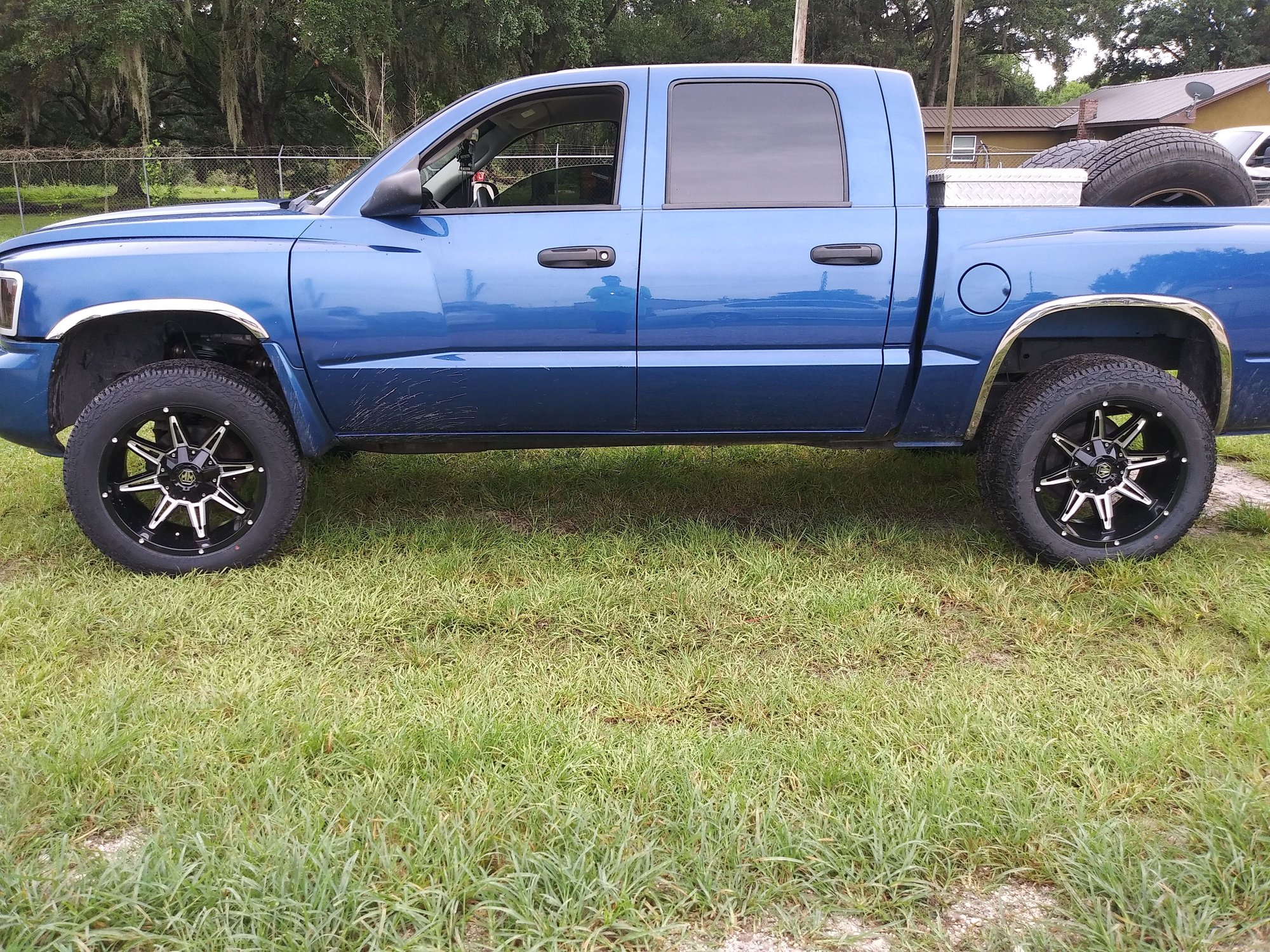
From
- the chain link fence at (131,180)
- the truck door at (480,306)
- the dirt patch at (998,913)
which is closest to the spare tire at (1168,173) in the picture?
the truck door at (480,306)

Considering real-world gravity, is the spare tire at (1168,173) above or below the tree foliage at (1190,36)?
below

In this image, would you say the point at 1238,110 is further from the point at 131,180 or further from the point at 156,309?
the point at 156,309

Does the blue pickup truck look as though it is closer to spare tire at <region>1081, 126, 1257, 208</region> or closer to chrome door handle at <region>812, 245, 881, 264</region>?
chrome door handle at <region>812, 245, 881, 264</region>

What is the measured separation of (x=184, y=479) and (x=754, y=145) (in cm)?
256

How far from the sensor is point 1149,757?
2494 mm

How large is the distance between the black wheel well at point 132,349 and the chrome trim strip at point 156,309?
67 mm

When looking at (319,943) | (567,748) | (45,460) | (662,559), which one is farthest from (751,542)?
(45,460)

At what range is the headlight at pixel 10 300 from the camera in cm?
347

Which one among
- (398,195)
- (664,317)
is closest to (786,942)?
(664,317)

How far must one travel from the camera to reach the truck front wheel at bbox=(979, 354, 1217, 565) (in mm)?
3604

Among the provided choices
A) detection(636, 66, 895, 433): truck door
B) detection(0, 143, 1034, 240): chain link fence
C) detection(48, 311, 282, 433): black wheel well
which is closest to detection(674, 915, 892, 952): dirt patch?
detection(636, 66, 895, 433): truck door

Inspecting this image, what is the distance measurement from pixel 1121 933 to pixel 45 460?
558 cm

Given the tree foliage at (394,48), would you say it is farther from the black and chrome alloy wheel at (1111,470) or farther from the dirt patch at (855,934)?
the dirt patch at (855,934)

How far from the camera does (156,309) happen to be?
3.45m
